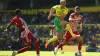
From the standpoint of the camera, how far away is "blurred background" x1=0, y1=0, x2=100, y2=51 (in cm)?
2509

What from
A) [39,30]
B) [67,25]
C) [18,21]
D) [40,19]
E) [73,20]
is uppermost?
[18,21]

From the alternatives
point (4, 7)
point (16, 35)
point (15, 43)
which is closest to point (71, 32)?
point (15, 43)

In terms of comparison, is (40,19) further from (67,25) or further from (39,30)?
(67,25)

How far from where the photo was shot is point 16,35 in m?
27.1

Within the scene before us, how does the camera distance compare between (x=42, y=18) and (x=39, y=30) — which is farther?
(x=42, y=18)

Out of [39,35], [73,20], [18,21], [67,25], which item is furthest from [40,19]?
[18,21]

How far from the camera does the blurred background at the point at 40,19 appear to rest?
25.1 meters

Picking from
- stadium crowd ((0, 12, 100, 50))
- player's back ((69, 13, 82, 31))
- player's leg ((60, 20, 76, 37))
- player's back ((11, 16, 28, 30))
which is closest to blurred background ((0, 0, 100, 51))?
stadium crowd ((0, 12, 100, 50))

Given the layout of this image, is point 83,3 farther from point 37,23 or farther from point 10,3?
point 10,3

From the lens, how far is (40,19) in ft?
101

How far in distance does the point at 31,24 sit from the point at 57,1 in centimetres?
479

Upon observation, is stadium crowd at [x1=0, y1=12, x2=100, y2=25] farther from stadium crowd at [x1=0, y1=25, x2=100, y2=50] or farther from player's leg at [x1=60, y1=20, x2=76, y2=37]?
player's leg at [x1=60, y1=20, x2=76, y2=37]

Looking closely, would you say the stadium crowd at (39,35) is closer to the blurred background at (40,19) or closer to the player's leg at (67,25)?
the blurred background at (40,19)

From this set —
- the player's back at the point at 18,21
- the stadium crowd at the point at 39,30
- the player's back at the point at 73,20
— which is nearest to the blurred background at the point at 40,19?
the stadium crowd at the point at 39,30
